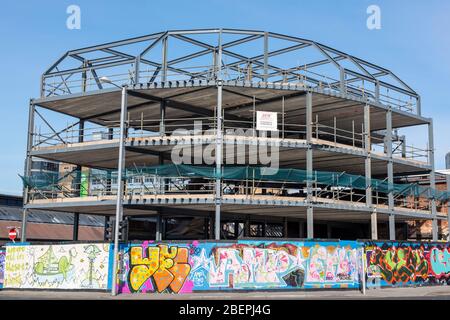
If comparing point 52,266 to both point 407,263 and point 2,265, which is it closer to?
point 2,265

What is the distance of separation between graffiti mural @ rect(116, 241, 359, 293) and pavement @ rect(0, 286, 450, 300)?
557mm

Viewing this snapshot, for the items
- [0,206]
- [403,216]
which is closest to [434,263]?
[403,216]

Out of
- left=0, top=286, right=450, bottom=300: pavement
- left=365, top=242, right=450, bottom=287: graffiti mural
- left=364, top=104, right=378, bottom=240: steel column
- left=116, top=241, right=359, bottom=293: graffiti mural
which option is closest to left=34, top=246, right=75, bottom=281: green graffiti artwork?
left=0, top=286, right=450, bottom=300: pavement

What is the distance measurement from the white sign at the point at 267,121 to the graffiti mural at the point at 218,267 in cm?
772

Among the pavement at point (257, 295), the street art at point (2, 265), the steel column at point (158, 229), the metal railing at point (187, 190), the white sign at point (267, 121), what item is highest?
the white sign at point (267, 121)

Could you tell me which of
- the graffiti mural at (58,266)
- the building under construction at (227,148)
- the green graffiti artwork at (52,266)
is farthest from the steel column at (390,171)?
the green graffiti artwork at (52,266)

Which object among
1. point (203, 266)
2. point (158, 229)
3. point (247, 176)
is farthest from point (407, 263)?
point (158, 229)

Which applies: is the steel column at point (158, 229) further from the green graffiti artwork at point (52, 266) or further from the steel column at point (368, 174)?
the steel column at point (368, 174)

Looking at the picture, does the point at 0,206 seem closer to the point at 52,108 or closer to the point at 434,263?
the point at 52,108

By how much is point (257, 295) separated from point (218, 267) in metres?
2.46

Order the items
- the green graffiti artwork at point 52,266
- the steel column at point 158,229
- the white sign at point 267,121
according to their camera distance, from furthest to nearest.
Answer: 1. the steel column at point 158,229
2. the white sign at point 267,121
3. the green graffiti artwork at point 52,266

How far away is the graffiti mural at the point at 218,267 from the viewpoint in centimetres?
2770

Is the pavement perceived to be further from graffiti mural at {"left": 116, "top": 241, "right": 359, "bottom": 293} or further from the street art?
the street art

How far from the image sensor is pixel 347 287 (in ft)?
96.9
